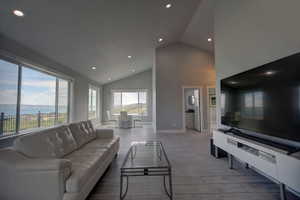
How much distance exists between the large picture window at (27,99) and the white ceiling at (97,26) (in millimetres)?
658

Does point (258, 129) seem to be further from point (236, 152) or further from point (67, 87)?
point (67, 87)

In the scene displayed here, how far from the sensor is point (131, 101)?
34.1 feet

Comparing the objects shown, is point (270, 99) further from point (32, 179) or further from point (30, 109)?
point (30, 109)

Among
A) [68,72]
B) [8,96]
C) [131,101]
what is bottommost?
[8,96]

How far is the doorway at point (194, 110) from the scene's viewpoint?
21.9 feet

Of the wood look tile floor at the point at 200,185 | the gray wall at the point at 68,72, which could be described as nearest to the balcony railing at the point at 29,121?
the gray wall at the point at 68,72

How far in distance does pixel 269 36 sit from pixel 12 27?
4.32m

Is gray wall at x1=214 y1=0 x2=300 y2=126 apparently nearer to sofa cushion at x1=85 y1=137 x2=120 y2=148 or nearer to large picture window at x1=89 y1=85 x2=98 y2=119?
sofa cushion at x1=85 y1=137 x2=120 y2=148

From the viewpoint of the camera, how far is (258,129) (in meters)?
2.23

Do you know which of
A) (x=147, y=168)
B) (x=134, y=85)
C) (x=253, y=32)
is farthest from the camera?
(x=134, y=85)

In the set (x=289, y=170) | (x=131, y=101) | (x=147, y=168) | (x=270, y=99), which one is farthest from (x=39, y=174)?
(x=131, y=101)

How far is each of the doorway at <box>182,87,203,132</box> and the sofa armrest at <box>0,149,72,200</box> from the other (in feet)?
18.6

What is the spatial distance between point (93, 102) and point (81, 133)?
20.2 ft

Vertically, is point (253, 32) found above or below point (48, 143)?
above
